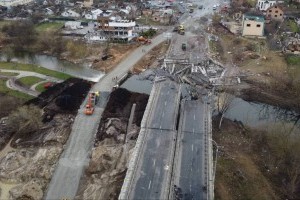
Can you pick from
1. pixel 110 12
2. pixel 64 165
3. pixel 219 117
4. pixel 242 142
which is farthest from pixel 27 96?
pixel 110 12

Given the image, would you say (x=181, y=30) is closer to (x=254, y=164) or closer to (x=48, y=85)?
(x=48, y=85)

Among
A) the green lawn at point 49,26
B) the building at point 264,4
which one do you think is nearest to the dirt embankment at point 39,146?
A: the green lawn at point 49,26

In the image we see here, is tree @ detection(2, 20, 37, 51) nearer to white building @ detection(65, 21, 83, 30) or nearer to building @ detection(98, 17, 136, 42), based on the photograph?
white building @ detection(65, 21, 83, 30)

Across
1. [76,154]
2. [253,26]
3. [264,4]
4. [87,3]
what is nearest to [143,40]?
[253,26]

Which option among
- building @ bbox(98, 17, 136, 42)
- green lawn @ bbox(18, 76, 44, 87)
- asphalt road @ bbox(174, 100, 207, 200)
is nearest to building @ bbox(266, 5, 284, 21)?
building @ bbox(98, 17, 136, 42)

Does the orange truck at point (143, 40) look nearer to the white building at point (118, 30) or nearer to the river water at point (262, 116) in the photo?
the white building at point (118, 30)

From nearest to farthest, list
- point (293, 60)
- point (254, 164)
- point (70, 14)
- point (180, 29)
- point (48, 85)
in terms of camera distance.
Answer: point (254, 164), point (48, 85), point (293, 60), point (180, 29), point (70, 14)
